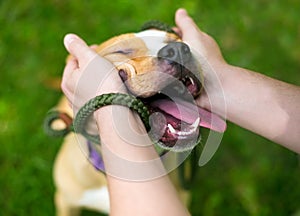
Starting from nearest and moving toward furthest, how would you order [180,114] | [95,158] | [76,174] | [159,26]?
[180,114], [159,26], [95,158], [76,174]

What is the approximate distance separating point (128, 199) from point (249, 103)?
1.44 feet

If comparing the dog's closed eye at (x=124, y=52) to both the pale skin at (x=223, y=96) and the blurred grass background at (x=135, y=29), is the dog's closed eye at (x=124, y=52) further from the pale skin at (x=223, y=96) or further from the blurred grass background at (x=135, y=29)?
the blurred grass background at (x=135, y=29)

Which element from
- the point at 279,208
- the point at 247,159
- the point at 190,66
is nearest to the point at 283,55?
the point at 247,159

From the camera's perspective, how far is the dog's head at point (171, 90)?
1411 mm

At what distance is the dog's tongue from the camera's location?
1.43m

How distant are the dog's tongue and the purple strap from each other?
392 millimetres

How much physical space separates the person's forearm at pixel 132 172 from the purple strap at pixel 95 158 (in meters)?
0.51

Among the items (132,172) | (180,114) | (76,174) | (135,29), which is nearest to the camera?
(132,172)

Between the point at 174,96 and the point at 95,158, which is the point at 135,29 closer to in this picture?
the point at 95,158

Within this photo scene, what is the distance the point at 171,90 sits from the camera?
1457 mm

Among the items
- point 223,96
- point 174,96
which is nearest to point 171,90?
point 174,96

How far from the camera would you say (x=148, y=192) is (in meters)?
1.21

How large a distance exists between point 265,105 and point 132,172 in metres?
0.43

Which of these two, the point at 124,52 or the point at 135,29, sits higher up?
the point at 124,52
